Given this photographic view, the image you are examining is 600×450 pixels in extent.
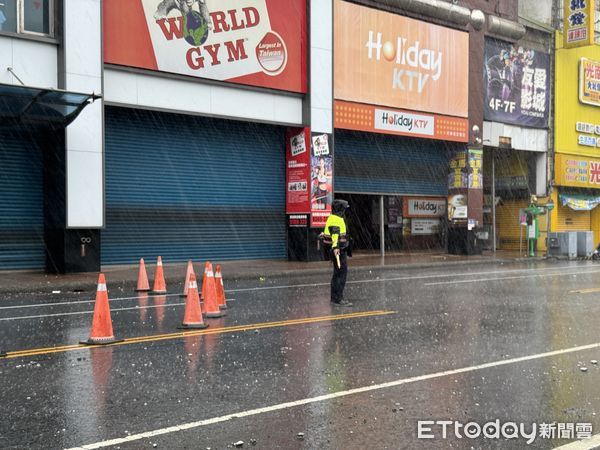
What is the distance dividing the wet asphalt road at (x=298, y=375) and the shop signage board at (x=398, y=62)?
1508cm

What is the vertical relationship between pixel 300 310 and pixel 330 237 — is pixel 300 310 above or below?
below

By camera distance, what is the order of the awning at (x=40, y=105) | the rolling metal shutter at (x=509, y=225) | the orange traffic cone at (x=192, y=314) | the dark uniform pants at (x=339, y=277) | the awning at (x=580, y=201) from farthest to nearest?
the rolling metal shutter at (x=509, y=225), the awning at (x=580, y=201), the awning at (x=40, y=105), the dark uniform pants at (x=339, y=277), the orange traffic cone at (x=192, y=314)

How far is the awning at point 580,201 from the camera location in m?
35.1

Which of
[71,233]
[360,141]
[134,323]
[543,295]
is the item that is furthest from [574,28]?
[134,323]

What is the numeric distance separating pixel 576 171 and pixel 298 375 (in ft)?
106

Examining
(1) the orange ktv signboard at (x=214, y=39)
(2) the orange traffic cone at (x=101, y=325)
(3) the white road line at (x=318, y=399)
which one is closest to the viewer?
(3) the white road line at (x=318, y=399)

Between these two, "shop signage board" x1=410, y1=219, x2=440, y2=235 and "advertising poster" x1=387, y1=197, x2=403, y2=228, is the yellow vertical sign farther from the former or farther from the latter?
"advertising poster" x1=387, y1=197, x2=403, y2=228

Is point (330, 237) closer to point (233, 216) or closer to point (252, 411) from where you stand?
point (252, 411)

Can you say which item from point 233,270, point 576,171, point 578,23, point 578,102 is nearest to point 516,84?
point 578,23

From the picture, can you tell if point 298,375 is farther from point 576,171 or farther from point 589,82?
point 589,82

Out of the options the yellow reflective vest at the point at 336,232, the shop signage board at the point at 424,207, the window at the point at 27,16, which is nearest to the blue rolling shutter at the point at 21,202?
the window at the point at 27,16

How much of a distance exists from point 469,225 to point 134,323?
73.5 feet

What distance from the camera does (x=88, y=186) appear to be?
18.3m

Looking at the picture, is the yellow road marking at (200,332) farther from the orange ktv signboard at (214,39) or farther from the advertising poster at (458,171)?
the advertising poster at (458,171)
